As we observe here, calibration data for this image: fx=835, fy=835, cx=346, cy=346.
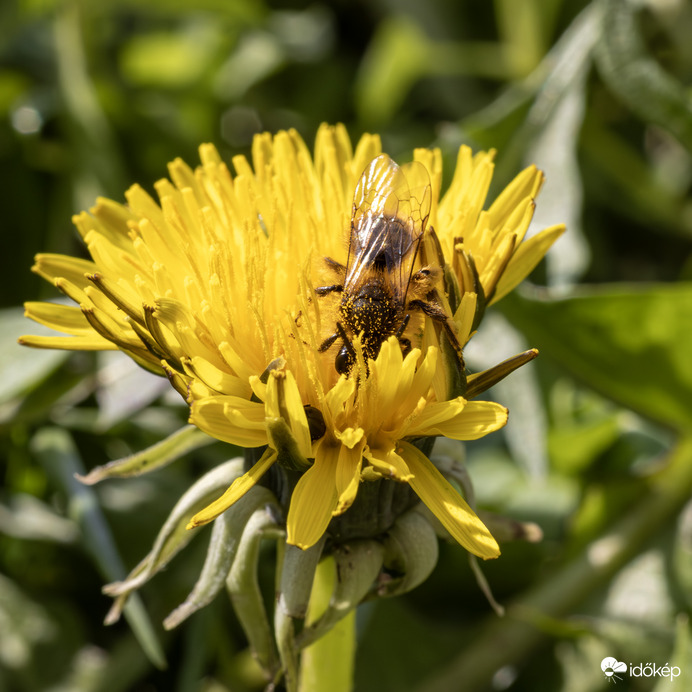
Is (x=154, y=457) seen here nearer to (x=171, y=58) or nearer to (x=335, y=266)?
(x=335, y=266)

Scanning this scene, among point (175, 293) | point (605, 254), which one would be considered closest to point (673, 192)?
point (605, 254)

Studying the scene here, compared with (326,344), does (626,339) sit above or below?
below

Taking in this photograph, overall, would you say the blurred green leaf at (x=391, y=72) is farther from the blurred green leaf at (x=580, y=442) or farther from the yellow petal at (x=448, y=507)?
the yellow petal at (x=448, y=507)

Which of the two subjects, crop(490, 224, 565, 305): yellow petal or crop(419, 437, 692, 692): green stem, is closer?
crop(490, 224, 565, 305): yellow petal

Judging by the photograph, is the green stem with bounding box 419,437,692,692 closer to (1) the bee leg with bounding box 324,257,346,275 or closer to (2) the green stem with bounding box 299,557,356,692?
(2) the green stem with bounding box 299,557,356,692

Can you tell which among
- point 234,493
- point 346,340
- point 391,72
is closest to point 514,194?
point 346,340

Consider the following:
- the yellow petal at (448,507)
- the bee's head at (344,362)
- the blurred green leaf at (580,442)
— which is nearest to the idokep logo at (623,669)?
the blurred green leaf at (580,442)

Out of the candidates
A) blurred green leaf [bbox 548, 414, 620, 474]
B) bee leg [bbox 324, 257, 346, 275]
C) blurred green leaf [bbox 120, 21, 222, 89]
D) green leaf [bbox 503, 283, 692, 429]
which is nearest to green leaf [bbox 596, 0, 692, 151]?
green leaf [bbox 503, 283, 692, 429]
